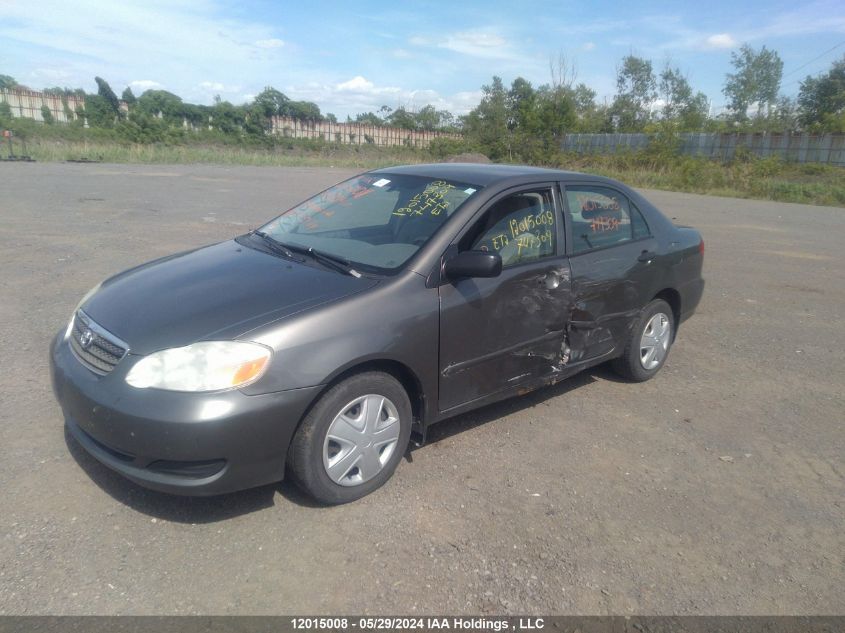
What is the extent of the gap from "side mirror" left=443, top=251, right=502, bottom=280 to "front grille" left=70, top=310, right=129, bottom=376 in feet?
5.54

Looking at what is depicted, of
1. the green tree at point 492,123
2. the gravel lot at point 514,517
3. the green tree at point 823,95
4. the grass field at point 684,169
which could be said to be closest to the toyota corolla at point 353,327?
the gravel lot at point 514,517

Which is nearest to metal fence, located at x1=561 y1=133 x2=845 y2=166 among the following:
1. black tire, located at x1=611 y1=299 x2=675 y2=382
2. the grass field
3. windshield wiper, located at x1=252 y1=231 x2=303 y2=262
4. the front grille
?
the grass field

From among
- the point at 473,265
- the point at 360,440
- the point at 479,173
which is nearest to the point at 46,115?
the point at 479,173

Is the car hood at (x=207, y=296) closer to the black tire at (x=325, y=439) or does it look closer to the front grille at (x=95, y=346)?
the front grille at (x=95, y=346)

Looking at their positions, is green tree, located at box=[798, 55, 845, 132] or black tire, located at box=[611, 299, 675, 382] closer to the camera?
black tire, located at box=[611, 299, 675, 382]

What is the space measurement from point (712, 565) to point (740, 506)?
65 centimetres

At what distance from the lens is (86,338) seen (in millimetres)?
3422

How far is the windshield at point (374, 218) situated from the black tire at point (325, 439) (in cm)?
68

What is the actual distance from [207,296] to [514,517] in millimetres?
1952

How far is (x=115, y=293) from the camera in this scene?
376 centimetres

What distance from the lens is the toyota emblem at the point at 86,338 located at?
338 centimetres

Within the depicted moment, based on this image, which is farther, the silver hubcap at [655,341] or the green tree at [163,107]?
the green tree at [163,107]

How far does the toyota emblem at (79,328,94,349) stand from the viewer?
338 centimetres

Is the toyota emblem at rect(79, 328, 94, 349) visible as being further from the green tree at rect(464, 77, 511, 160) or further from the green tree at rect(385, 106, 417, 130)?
the green tree at rect(385, 106, 417, 130)
